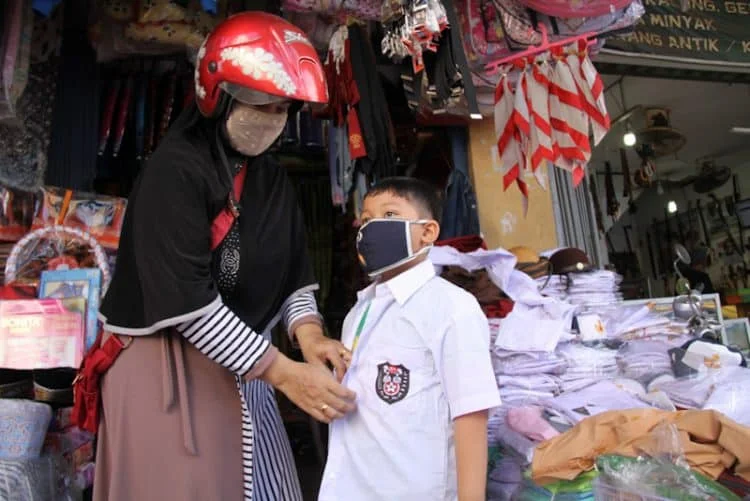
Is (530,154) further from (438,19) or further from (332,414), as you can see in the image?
(332,414)

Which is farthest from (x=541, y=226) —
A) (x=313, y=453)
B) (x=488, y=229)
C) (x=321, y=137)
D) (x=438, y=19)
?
(x=313, y=453)

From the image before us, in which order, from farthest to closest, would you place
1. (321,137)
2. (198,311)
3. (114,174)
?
1. (321,137)
2. (114,174)
3. (198,311)

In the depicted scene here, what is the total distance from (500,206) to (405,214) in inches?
104

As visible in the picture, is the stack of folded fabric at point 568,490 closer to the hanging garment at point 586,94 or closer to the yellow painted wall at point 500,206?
the hanging garment at point 586,94

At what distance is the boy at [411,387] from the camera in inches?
58.7

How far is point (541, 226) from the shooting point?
4285mm

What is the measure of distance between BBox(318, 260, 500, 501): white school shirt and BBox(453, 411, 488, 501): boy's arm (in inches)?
1.2

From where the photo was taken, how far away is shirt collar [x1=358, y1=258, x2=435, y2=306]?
169cm

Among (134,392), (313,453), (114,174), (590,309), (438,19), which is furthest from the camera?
(313,453)

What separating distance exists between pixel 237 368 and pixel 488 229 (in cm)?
293

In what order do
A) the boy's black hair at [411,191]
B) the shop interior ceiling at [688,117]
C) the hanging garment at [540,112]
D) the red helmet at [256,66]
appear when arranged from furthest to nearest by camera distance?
the shop interior ceiling at [688,117], the hanging garment at [540,112], the boy's black hair at [411,191], the red helmet at [256,66]

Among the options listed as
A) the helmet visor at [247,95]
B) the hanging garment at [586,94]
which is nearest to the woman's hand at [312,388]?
the helmet visor at [247,95]

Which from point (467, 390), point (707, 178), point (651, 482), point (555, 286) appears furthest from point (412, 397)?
point (707, 178)

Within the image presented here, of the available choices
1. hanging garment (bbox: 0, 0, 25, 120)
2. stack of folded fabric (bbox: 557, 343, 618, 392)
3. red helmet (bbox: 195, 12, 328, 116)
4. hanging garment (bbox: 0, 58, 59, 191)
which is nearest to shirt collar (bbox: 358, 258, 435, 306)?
red helmet (bbox: 195, 12, 328, 116)
